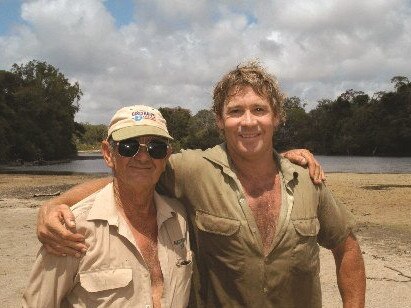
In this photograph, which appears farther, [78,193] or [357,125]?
[357,125]

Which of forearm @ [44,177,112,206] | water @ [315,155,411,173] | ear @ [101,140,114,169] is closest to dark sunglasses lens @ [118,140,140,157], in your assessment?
ear @ [101,140,114,169]

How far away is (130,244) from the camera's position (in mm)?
2516

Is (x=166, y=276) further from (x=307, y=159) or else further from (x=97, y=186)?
(x=307, y=159)

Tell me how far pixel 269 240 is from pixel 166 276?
2.27 ft

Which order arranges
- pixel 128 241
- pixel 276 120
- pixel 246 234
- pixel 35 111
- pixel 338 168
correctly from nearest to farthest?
pixel 128 241 < pixel 246 234 < pixel 276 120 < pixel 338 168 < pixel 35 111

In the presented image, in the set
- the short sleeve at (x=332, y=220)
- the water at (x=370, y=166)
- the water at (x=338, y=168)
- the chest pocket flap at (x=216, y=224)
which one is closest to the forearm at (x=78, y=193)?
the chest pocket flap at (x=216, y=224)

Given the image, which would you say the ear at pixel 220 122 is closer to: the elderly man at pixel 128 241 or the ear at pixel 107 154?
the elderly man at pixel 128 241

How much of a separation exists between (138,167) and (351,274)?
1.61 m

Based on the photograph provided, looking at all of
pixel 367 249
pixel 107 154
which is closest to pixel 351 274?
pixel 107 154

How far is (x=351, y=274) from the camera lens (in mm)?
3146

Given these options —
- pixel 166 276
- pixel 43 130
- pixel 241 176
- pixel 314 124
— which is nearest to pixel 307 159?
pixel 241 176

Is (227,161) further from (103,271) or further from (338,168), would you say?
(338,168)

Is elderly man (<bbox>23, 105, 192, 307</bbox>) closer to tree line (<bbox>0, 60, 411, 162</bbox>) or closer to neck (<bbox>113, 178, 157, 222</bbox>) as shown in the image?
neck (<bbox>113, 178, 157, 222</bbox>)

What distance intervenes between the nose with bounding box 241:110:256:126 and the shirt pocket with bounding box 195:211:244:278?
2.00 ft
